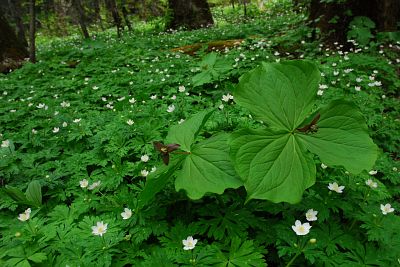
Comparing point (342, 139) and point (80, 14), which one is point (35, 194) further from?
point (80, 14)

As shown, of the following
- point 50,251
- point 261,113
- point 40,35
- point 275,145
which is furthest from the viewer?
point 40,35

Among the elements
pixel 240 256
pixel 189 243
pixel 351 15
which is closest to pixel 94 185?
pixel 189 243

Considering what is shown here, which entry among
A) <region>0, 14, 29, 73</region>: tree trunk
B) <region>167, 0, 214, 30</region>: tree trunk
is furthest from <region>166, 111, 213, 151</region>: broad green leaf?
<region>167, 0, 214, 30</region>: tree trunk

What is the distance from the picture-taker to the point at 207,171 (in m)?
1.85

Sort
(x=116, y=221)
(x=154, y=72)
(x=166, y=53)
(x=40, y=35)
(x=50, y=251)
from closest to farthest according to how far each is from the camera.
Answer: (x=50, y=251), (x=116, y=221), (x=154, y=72), (x=166, y=53), (x=40, y=35)

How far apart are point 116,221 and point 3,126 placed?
3.05 metres

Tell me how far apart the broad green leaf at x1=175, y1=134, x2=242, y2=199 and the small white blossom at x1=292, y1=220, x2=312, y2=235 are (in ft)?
1.57

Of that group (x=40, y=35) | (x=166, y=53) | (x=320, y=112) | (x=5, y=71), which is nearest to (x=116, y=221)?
(x=320, y=112)

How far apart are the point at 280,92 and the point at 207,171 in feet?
2.21

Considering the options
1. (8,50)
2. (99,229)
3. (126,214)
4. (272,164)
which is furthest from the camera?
(8,50)

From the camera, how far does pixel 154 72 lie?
5625 mm

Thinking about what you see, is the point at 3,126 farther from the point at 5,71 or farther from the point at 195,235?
the point at 5,71

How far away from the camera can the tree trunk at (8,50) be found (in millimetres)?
7797

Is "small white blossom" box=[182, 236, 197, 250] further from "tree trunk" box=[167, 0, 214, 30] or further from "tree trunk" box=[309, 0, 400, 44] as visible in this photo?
"tree trunk" box=[167, 0, 214, 30]
